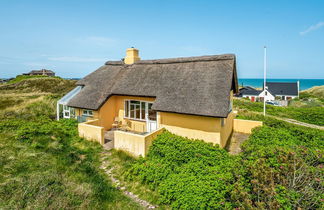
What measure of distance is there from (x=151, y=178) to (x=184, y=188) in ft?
5.33

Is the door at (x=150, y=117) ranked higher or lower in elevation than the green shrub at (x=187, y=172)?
higher

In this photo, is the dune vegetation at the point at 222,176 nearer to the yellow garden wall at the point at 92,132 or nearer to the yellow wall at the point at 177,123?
the yellow wall at the point at 177,123

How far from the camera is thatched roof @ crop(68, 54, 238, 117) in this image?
942cm

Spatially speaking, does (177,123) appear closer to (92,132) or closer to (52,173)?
(92,132)

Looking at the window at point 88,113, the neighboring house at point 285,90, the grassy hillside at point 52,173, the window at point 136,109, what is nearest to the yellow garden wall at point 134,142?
the grassy hillside at point 52,173

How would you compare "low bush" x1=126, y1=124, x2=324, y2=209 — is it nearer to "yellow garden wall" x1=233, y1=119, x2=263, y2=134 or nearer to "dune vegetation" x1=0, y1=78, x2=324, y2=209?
"dune vegetation" x1=0, y1=78, x2=324, y2=209

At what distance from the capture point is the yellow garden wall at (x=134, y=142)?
29.2 feet

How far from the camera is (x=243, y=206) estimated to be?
16.0 feet

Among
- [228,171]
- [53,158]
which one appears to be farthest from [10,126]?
[228,171]

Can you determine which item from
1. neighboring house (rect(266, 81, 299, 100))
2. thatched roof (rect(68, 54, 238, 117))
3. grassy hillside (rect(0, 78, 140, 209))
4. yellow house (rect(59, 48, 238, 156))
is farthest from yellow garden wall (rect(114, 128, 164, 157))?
neighboring house (rect(266, 81, 299, 100))

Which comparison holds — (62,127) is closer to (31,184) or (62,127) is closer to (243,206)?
(31,184)

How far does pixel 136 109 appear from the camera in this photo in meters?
12.7

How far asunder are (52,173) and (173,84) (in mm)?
8316

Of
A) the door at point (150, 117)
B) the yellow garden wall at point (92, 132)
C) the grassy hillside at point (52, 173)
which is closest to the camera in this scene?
the grassy hillside at point (52, 173)
